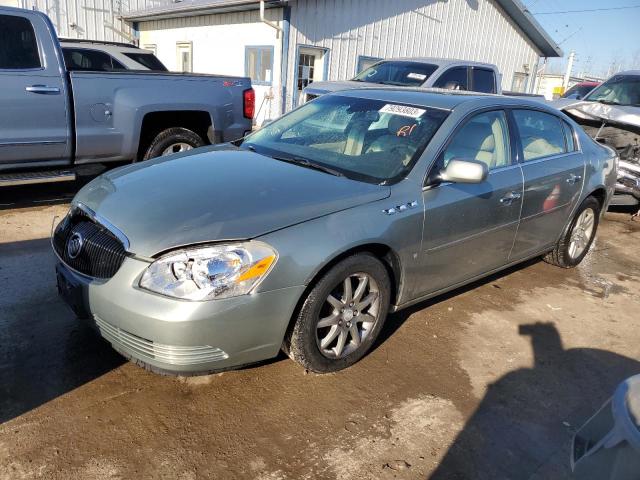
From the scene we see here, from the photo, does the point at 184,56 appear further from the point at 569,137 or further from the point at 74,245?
the point at 74,245

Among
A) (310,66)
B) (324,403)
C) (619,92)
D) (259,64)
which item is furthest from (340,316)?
(259,64)

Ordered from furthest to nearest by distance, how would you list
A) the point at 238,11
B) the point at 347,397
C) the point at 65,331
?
the point at 238,11 < the point at 65,331 < the point at 347,397

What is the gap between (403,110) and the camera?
3.71 m

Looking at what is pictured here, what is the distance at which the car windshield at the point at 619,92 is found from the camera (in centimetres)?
834

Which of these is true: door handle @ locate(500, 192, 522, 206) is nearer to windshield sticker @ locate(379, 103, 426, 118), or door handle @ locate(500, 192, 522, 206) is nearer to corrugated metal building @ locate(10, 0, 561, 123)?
windshield sticker @ locate(379, 103, 426, 118)

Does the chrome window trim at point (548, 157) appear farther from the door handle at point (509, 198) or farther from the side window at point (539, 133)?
the door handle at point (509, 198)

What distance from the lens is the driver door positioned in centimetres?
336

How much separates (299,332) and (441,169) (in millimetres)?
1419

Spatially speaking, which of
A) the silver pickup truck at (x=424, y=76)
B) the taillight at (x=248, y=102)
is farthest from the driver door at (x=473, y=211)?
the silver pickup truck at (x=424, y=76)

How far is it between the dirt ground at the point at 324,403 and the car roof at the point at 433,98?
1551mm

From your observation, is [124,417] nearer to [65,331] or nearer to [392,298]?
[65,331]

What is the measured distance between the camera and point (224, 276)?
8.21ft

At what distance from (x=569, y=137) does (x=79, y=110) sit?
16.0 feet

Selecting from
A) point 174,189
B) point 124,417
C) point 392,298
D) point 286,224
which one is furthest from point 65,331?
point 392,298
